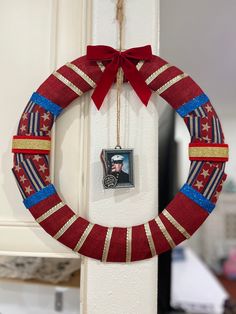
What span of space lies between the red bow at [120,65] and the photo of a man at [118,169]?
152 millimetres

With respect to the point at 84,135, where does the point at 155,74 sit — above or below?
above

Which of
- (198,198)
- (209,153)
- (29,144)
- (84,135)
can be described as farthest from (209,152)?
(29,144)

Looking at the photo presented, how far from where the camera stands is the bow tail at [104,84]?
2.51 ft

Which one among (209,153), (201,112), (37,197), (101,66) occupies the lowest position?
(37,197)

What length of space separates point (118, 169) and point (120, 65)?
27cm

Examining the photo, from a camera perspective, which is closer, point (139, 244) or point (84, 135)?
point (139, 244)

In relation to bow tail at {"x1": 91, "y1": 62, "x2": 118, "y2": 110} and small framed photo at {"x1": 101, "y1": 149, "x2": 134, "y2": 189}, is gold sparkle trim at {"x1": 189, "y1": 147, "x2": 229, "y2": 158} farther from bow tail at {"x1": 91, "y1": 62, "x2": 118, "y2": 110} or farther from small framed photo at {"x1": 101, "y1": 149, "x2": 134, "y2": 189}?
bow tail at {"x1": 91, "y1": 62, "x2": 118, "y2": 110}

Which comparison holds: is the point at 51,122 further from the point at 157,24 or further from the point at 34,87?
the point at 157,24

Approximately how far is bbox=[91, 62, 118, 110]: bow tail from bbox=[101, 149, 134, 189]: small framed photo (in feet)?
0.44

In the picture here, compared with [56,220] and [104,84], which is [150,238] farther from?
[104,84]

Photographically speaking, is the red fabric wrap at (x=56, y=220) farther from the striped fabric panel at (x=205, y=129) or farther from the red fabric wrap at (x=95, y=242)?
the striped fabric panel at (x=205, y=129)

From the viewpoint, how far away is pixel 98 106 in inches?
30.5

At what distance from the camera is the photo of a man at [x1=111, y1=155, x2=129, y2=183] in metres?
0.73

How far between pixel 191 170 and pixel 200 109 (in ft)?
0.50
